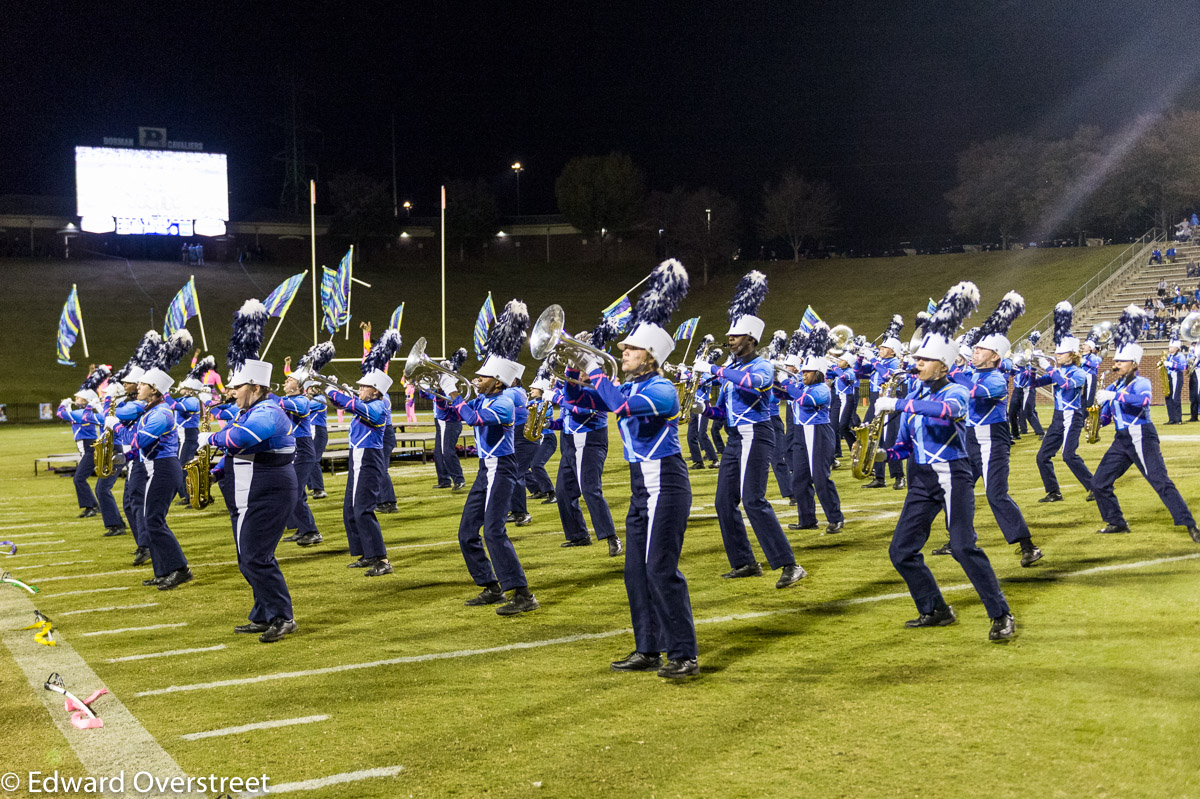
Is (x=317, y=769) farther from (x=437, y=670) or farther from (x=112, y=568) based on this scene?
(x=112, y=568)

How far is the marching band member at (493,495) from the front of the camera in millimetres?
7344

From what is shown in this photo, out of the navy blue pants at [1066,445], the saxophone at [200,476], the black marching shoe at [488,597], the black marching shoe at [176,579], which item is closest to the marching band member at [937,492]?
the black marching shoe at [488,597]

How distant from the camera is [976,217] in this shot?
182 ft

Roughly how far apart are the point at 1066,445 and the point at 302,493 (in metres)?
8.40

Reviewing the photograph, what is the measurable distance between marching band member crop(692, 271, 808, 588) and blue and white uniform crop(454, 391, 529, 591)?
1.75 metres

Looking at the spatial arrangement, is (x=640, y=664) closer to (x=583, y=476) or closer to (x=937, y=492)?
(x=937, y=492)

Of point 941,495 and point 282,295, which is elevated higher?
point 282,295

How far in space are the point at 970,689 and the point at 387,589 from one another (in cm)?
491

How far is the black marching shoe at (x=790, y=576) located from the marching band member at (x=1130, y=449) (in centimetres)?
325

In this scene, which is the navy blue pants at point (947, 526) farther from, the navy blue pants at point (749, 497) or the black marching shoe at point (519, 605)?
the black marching shoe at point (519, 605)

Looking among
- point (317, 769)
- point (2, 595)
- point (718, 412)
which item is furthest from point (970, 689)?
point (2, 595)

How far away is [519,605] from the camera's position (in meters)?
7.36

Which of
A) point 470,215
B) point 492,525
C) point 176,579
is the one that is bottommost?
point 176,579

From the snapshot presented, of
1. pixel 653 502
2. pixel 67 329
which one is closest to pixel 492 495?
pixel 653 502
